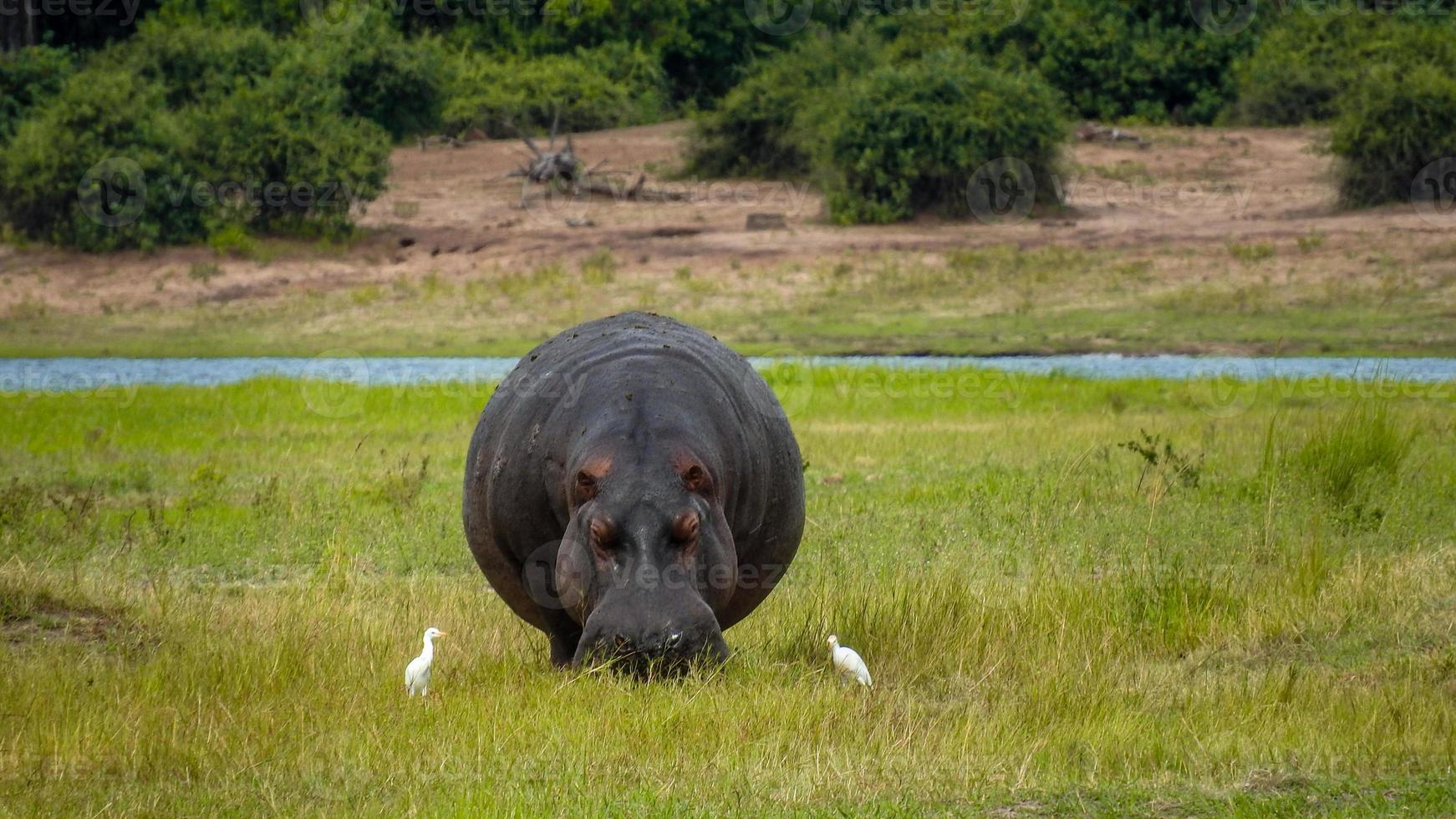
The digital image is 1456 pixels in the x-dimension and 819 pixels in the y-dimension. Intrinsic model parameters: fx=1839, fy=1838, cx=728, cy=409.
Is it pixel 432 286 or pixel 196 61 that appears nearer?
pixel 432 286

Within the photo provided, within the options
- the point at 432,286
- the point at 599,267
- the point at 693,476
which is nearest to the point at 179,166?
the point at 432,286

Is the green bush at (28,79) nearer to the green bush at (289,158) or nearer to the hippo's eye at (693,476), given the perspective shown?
the green bush at (289,158)

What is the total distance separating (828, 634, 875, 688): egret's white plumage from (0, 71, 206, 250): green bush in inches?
1116

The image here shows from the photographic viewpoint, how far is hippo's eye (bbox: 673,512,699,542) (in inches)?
235

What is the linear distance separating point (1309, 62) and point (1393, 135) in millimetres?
11811

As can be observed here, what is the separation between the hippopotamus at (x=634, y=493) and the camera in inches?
235

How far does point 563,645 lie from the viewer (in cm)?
702

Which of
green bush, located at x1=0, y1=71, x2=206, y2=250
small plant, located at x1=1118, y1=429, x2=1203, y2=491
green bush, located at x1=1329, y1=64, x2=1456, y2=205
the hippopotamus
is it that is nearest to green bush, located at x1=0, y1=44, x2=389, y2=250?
green bush, located at x1=0, y1=71, x2=206, y2=250

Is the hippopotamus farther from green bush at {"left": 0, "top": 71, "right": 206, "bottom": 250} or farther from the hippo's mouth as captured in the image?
green bush at {"left": 0, "top": 71, "right": 206, "bottom": 250}

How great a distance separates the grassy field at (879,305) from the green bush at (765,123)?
10.1 metres

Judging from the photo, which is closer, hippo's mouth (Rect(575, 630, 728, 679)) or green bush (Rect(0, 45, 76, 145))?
hippo's mouth (Rect(575, 630, 728, 679))

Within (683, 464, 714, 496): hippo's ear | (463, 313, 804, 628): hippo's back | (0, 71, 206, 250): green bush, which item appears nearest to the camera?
(683, 464, 714, 496): hippo's ear

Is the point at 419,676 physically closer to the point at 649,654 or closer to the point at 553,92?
the point at 649,654

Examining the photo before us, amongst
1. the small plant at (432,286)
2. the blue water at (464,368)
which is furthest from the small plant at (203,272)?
the small plant at (432,286)
